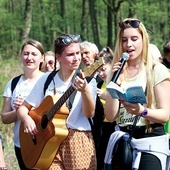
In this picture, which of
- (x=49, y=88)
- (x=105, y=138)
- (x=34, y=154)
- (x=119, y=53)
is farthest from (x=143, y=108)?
(x=105, y=138)

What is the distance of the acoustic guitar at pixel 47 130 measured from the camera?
395 cm

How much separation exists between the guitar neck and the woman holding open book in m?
0.36

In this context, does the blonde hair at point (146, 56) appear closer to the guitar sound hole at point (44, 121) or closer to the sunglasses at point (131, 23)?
the sunglasses at point (131, 23)

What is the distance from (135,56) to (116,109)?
1.46 ft

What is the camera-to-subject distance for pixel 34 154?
4324 mm

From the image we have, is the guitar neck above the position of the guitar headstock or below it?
below

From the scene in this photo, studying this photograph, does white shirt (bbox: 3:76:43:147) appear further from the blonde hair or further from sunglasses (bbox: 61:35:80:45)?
the blonde hair

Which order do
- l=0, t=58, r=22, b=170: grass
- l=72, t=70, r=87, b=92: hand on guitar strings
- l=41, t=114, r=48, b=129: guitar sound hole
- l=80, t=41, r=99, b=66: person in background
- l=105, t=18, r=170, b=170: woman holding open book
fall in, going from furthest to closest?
1. l=0, t=58, r=22, b=170: grass
2. l=80, t=41, r=99, b=66: person in background
3. l=41, t=114, r=48, b=129: guitar sound hole
4. l=72, t=70, r=87, b=92: hand on guitar strings
5. l=105, t=18, r=170, b=170: woman holding open book

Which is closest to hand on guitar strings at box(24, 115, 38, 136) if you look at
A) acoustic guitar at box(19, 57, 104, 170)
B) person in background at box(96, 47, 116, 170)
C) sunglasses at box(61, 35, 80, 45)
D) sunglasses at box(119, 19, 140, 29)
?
acoustic guitar at box(19, 57, 104, 170)

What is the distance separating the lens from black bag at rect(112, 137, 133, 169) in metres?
3.44

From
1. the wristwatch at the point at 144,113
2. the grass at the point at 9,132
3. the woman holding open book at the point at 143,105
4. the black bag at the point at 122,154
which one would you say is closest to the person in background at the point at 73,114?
the woman holding open book at the point at 143,105

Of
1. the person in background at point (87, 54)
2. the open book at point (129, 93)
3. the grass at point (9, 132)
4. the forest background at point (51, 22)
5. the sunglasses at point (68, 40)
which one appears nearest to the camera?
the open book at point (129, 93)

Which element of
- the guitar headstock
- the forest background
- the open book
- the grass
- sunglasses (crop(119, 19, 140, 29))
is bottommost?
the grass

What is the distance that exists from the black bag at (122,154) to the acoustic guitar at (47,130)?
573 mm
